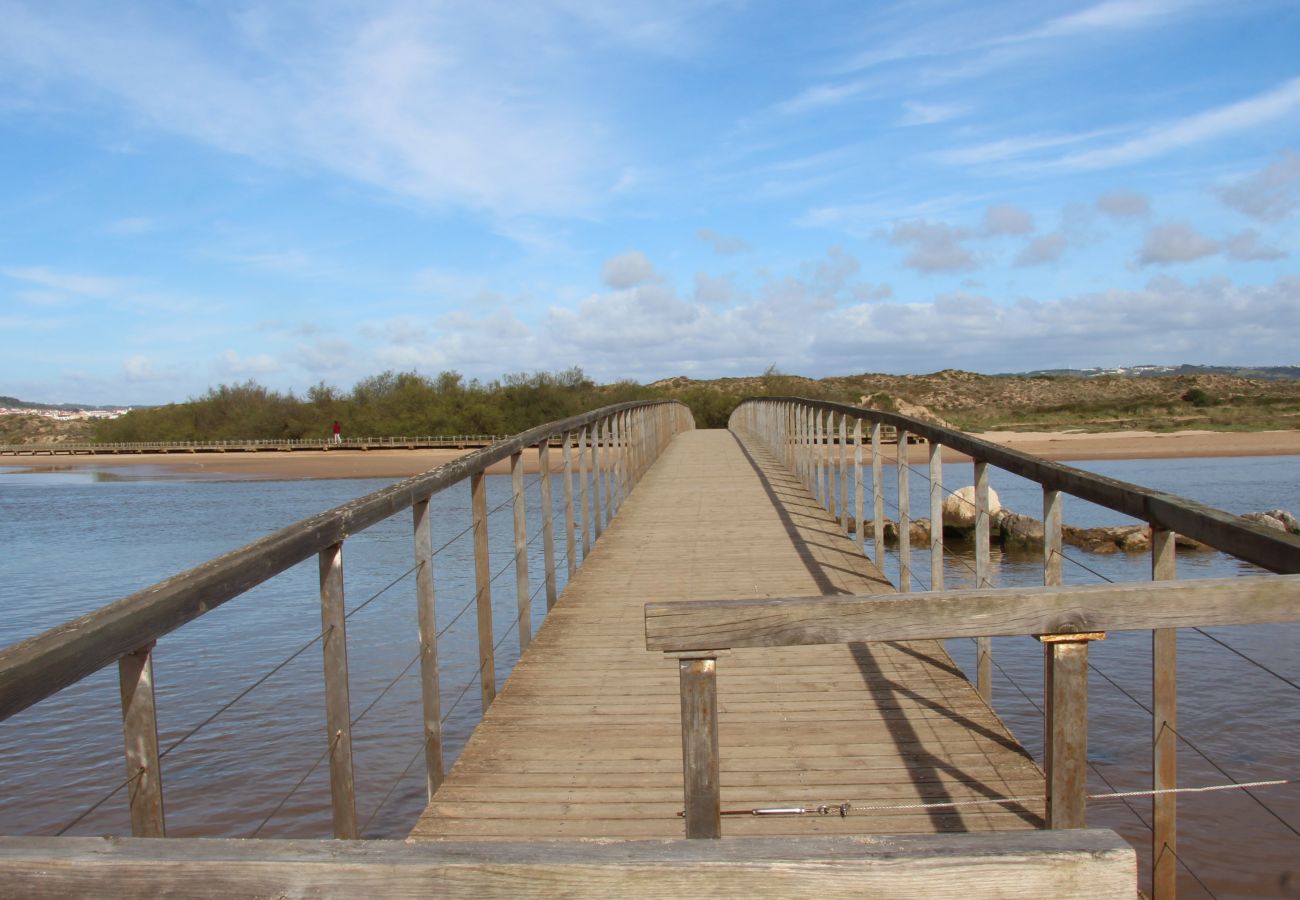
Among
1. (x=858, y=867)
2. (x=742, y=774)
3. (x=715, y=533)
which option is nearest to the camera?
(x=858, y=867)

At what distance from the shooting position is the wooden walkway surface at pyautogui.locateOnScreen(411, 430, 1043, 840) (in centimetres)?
313

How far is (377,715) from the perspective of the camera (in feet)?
23.3

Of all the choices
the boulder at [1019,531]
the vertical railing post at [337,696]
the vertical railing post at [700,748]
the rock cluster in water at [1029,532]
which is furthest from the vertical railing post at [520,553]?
the boulder at [1019,531]

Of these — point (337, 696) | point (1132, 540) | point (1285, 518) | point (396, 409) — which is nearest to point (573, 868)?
point (337, 696)

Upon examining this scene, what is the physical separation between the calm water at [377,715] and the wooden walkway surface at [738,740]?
742mm

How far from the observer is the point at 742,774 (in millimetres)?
3467

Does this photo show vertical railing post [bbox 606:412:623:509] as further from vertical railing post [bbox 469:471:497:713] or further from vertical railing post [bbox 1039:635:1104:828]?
vertical railing post [bbox 1039:635:1104:828]

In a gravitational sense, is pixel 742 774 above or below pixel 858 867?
below

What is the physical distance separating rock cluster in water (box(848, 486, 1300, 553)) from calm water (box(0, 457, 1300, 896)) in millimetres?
480

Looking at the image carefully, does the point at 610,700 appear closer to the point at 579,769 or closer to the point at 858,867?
the point at 579,769

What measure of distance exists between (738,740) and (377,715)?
4.02 m

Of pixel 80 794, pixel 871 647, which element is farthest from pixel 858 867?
pixel 80 794

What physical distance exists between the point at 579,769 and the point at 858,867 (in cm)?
252

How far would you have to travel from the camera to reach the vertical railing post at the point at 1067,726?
2.00 metres
